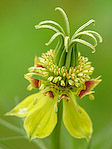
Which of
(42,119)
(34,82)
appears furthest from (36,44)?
(42,119)

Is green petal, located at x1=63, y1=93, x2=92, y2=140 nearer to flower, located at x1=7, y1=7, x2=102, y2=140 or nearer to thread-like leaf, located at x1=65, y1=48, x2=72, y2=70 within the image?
flower, located at x1=7, y1=7, x2=102, y2=140

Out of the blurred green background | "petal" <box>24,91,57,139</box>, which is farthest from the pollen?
the blurred green background

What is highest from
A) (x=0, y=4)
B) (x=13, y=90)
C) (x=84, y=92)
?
(x=0, y=4)

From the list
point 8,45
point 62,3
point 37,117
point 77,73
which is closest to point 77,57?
point 77,73

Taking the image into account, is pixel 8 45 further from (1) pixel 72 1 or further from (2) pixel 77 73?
(2) pixel 77 73

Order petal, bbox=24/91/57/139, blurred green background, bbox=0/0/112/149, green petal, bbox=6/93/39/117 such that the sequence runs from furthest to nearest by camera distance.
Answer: blurred green background, bbox=0/0/112/149
green petal, bbox=6/93/39/117
petal, bbox=24/91/57/139
